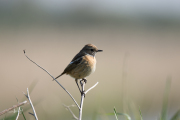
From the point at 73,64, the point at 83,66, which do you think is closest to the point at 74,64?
the point at 73,64

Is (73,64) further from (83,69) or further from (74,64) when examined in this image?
(83,69)

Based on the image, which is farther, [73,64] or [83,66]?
[73,64]

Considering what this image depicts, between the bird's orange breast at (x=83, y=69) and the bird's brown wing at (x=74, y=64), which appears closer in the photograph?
the bird's orange breast at (x=83, y=69)

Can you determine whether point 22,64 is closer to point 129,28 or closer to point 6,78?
point 6,78

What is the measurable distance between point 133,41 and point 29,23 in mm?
9755

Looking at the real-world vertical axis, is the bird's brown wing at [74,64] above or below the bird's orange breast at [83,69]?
above

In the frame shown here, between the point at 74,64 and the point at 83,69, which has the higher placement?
the point at 74,64

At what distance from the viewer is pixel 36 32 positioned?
2472 centimetres

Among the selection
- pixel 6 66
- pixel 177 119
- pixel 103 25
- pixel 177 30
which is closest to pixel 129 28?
pixel 103 25

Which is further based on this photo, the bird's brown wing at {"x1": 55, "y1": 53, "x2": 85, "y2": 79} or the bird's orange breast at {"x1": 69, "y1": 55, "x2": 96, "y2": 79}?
the bird's brown wing at {"x1": 55, "y1": 53, "x2": 85, "y2": 79}

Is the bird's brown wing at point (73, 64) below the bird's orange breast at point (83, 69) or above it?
above

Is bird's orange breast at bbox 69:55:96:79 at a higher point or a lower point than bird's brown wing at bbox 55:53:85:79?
lower

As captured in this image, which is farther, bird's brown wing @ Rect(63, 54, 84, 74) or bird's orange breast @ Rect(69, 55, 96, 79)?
bird's brown wing @ Rect(63, 54, 84, 74)

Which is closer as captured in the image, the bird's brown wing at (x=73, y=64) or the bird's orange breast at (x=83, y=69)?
the bird's orange breast at (x=83, y=69)
